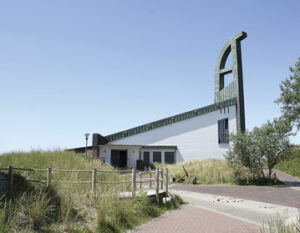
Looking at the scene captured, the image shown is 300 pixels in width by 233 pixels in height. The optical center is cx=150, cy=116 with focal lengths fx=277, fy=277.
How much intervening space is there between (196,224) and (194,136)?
93.6 ft

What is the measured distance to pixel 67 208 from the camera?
7.86 metres

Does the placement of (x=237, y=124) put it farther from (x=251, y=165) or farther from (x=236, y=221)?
(x=236, y=221)

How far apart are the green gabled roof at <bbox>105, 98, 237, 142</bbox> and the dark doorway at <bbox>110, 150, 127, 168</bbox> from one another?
373cm

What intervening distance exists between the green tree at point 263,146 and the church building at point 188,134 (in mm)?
10687

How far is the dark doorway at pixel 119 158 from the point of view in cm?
3491

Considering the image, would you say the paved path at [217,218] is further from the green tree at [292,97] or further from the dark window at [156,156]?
the dark window at [156,156]

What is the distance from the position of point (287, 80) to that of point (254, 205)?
50.9 feet

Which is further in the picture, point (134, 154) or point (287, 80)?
point (134, 154)

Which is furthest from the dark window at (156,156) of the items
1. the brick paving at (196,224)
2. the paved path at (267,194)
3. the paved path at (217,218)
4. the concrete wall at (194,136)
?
the brick paving at (196,224)

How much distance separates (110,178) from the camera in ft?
41.9

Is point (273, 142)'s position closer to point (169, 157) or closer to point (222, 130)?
point (222, 130)

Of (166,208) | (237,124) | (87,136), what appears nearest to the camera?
(166,208)

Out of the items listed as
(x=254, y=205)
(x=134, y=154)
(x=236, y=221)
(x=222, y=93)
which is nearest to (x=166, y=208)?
(x=236, y=221)

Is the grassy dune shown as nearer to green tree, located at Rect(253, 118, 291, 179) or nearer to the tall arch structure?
green tree, located at Rect(253, 118, 291, 179)
